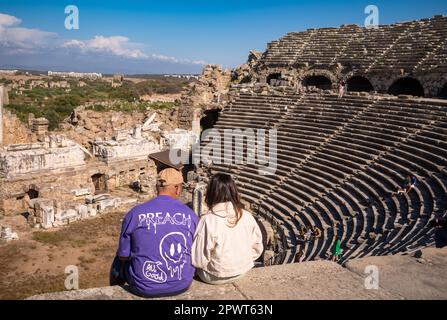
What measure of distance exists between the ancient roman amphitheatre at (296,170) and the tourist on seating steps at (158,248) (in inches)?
7.1

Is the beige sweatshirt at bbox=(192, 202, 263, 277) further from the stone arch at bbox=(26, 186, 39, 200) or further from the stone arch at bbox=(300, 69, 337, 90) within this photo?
the stone arch at bbox=(300, 69, 337, 90)

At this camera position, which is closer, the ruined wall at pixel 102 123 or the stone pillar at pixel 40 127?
the stone pillar at pixel 40 127

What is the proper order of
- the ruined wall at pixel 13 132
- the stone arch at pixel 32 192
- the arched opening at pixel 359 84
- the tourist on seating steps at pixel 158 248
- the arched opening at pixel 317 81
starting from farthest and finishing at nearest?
the arched opening at pixel 317 81
the arched opening at pixel 359 84
the ruined wall at pixel 13 132
the stone arch at pixel 32 192
the tourist on seating steps at pixel 158 248

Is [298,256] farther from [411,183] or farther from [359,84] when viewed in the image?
[359,84]

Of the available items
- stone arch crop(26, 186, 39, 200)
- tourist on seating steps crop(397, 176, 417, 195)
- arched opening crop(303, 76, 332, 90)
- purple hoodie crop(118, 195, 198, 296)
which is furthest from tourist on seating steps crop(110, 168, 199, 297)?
arched opening crop(303, 76, 332, 90)

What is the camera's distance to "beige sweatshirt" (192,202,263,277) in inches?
138

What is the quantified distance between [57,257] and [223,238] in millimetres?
9715

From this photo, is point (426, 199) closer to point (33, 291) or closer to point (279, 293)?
point (279, 293)

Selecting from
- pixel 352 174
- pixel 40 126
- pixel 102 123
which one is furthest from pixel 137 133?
pixel 352 174

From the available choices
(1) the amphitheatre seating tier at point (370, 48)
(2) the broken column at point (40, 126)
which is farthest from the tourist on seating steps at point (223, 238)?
(1) the amphitheatre seating tier at point (370, 48)

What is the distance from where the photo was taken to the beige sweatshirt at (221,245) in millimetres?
3518

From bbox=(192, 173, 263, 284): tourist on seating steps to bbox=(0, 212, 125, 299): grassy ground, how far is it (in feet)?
25.2

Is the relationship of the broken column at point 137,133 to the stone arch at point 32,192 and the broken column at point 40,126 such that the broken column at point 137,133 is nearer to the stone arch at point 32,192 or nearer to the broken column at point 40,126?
the broken column at point 40,126

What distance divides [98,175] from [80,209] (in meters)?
3.65
